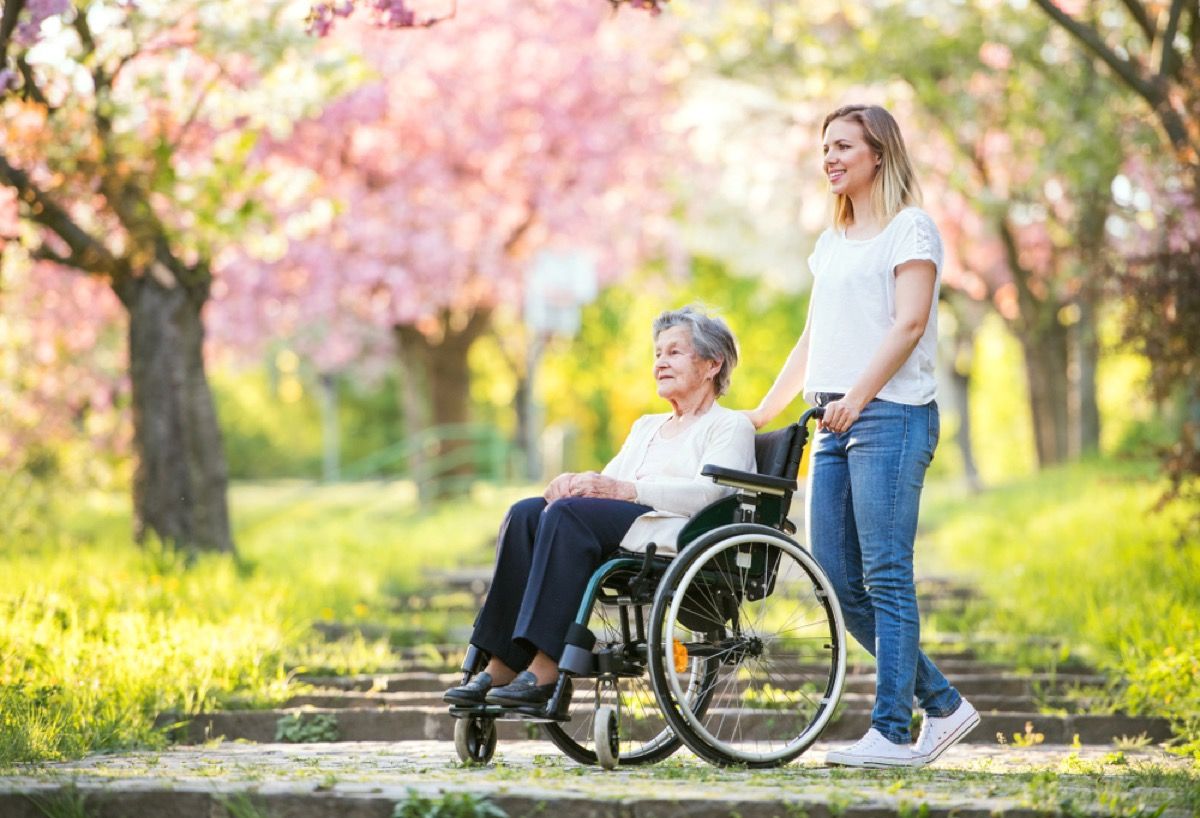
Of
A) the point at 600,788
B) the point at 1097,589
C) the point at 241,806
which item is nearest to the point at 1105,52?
the point at 1097,589

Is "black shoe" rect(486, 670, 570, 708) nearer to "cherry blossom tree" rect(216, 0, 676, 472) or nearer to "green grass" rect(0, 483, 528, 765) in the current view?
"green grass" rect(0, 483, 528, 765)

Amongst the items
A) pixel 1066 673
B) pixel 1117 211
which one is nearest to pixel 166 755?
pixel 1066 673

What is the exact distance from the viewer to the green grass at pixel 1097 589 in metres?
5.42

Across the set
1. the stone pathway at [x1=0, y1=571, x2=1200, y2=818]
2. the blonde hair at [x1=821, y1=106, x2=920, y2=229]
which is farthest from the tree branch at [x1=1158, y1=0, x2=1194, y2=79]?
the blonde hair at [x1=821, y1=106, x2=920, y2=229]

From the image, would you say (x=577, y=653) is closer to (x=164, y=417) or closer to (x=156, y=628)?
(x=156, y=628)

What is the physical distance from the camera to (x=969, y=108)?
13.6m

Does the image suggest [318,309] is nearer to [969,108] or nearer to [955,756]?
[969,108]

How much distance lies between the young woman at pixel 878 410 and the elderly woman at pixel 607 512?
18 cm

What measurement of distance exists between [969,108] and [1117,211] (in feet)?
4.75

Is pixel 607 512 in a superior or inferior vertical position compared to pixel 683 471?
inferior

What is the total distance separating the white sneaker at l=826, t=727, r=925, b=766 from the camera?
13.8 ft

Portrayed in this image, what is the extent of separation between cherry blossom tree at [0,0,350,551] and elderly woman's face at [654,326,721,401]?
408cm

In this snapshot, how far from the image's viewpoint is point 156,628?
19.2ft

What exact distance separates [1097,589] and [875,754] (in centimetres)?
344
